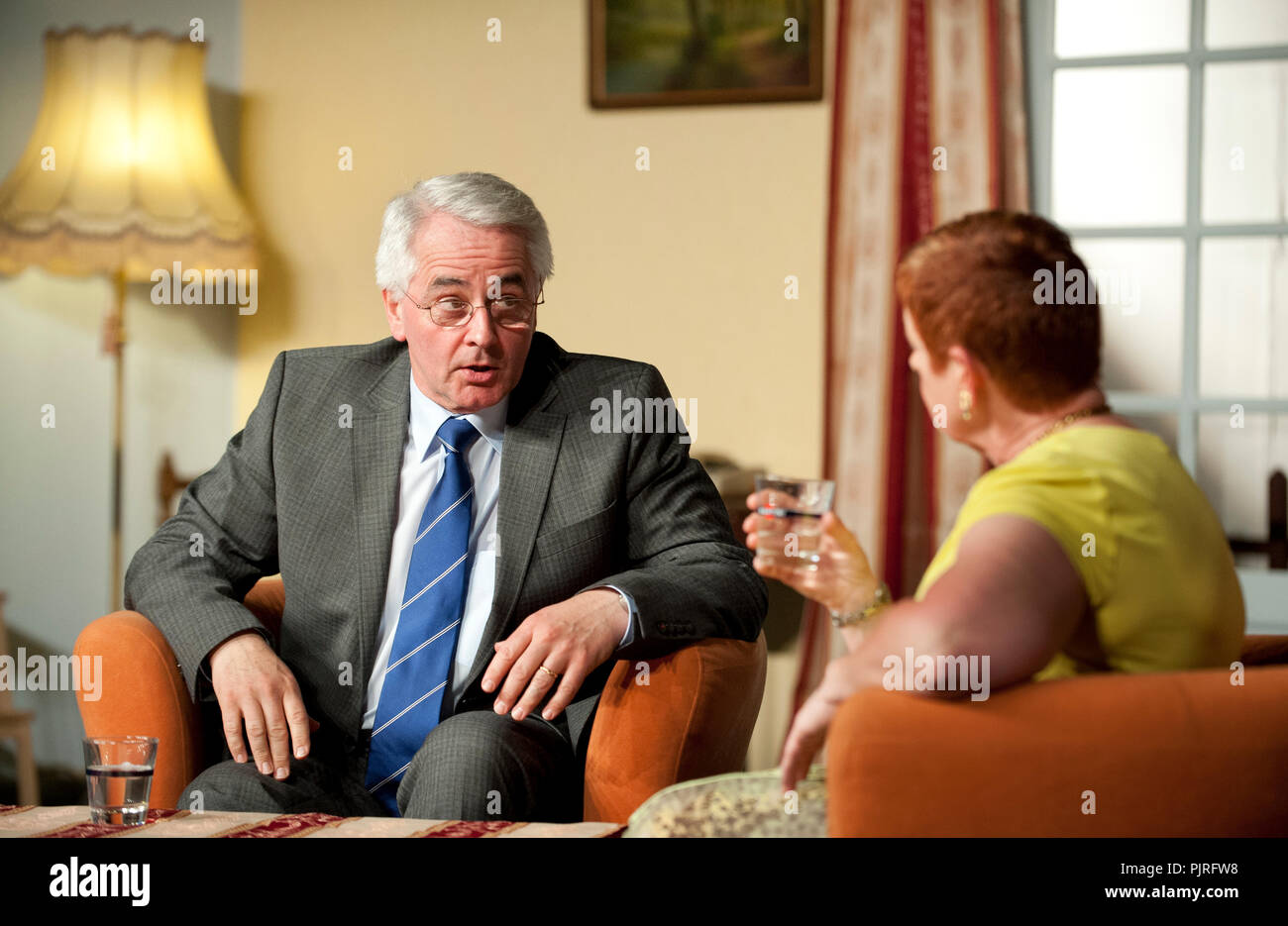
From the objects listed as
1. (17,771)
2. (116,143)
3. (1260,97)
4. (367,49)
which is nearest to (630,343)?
(367,49)

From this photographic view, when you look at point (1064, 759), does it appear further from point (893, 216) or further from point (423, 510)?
point (893, 216)

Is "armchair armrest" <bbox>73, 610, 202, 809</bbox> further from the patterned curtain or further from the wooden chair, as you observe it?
the patterned curtain

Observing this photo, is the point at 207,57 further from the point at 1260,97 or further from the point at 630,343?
the point at 1260,97

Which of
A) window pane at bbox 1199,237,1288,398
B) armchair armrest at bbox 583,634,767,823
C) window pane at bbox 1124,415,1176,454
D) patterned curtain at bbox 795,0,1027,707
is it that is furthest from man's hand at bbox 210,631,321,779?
window pane at bbox 1199,237,1288,398

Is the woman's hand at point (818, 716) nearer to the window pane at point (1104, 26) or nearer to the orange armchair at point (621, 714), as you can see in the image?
the orange armchair at point (621, 714)

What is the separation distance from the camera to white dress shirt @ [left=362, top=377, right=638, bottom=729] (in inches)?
67.9

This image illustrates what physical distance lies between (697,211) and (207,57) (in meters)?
1.39

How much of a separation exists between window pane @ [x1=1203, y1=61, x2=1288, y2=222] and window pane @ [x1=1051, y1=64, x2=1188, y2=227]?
66 millimetres

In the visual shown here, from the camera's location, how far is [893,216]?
304 centimetres

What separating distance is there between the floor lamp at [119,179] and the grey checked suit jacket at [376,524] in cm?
126

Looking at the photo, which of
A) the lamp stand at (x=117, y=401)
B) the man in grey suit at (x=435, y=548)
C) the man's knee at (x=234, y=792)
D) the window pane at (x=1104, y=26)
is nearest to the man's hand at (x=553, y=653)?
the man in grey suit at (x=435, y=548)

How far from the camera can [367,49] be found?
10.9 feet

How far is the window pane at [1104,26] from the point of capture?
3.05 m

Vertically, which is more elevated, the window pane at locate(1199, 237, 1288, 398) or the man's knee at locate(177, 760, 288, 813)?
the window pane at locate(1199, 237, 1288, 398)
